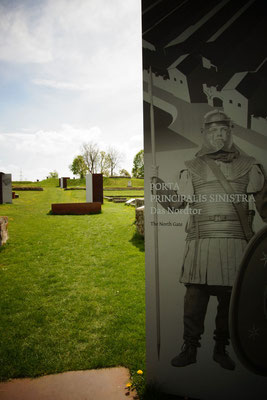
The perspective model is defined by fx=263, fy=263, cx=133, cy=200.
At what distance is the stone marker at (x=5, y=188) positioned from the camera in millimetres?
17386

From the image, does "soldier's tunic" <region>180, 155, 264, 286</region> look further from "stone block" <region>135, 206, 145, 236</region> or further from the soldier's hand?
"stone block" <region>135, 206, 145, 236</region>

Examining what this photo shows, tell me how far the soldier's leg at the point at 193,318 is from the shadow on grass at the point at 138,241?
198 inches

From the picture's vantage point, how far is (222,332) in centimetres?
274

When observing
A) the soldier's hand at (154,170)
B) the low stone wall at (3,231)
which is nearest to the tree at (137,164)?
the low stone wall at (3,231)

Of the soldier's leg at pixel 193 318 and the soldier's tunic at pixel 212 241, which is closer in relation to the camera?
the soldier's tunic at pixel 212 241

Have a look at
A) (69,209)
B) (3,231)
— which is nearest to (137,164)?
(69,209)

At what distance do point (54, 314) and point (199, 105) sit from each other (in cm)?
395

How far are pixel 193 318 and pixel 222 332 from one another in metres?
0.32

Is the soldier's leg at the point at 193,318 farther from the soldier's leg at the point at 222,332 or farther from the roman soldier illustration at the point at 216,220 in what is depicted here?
the soldier's leg at the point at 222,332

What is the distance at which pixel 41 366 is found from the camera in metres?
3.18

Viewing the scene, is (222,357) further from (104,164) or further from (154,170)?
(104,164)

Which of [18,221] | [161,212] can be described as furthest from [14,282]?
[18,221]

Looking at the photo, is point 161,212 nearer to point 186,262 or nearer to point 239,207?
point 186,262

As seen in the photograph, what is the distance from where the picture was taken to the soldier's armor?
2623 millimetres
